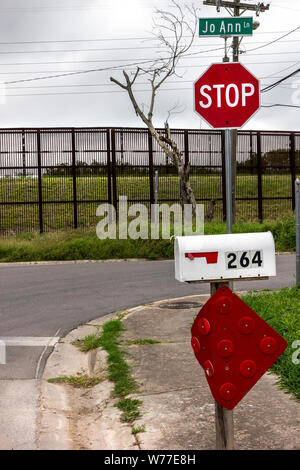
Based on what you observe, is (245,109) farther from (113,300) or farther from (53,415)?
(113,300)

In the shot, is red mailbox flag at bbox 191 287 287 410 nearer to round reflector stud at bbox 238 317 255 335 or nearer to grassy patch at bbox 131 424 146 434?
round reflector stud at bbox 238 317 255 335

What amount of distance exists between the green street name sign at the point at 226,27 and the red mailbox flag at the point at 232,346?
12.5ft

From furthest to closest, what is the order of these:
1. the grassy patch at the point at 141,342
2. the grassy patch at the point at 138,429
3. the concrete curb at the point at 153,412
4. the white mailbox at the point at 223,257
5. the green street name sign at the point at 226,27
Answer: the grassy patch at the point at 141,342 → the green street name sign at the point at 226,27 → the grassy patch at the point at 138,429 → the concrete curb at the point at 153,412 → the white mailbox at the point at 223,257

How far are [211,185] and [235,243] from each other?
21.6 m

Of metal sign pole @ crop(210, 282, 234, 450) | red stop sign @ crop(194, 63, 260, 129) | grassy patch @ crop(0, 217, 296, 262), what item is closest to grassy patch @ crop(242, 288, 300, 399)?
metal sign pole @ crop(210, 282, 234, 450)

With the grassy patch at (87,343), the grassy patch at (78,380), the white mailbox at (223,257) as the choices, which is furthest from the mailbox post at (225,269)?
the grassy patch at (87,343)

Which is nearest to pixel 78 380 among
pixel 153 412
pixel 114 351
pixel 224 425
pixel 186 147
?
pixel 114 351

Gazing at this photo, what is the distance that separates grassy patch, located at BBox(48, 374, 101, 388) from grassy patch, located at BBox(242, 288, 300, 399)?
5.51 feet

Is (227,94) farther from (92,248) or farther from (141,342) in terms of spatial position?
(92,248)

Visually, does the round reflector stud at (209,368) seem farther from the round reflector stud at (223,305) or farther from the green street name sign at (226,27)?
the green street name sign at (226,27)

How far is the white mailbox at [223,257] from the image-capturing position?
152 inches

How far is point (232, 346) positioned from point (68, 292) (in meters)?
8.04

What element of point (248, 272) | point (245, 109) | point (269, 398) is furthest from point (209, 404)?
point (245, 109)

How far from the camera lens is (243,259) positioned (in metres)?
3.92
